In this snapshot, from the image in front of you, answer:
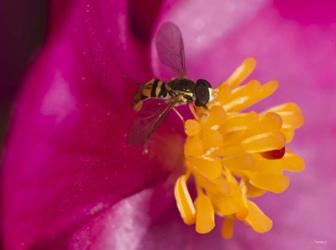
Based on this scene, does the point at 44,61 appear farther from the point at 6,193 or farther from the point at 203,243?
the point at 203,243

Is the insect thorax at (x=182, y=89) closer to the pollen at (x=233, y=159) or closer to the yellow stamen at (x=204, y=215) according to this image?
the pollen at (x=233, y=159)

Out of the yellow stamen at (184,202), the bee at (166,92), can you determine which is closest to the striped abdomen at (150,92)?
the bee at (166,92)

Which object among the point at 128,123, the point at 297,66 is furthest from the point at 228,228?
the point at 297,66

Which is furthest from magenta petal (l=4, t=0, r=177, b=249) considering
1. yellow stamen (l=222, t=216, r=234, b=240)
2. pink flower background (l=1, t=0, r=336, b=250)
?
yellow stamen (l=222, t=216, r=234, b=240)

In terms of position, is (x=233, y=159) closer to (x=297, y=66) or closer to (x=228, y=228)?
(x=228, y=228)

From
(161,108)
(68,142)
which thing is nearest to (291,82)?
(161,108)
